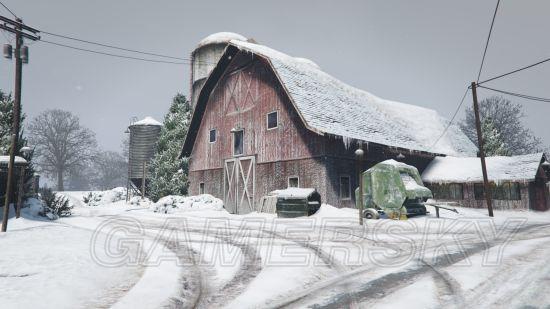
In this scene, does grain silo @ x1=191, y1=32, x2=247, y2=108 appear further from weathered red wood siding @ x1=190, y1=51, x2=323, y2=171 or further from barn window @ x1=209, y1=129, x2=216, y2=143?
barn window @ x1=209, y1=129, x2=216, y2=143

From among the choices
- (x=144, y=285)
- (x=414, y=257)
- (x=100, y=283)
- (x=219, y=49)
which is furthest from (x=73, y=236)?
(x=219, y=49)

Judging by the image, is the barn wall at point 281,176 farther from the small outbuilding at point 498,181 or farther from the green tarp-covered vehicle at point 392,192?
the small outbuilding at point 498,181

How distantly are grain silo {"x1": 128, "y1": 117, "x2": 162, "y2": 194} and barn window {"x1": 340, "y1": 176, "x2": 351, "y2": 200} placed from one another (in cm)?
2081

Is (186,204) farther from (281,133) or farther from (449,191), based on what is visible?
(449,191)

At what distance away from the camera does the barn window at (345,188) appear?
1702cm

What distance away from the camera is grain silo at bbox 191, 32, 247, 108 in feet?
104

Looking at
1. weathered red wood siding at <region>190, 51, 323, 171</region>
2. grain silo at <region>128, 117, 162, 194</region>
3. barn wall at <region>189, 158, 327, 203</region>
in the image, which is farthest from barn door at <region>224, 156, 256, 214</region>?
grain silo at <region>128, 117, 162, 194</region>

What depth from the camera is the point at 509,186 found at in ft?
65.1

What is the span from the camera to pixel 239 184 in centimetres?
2028

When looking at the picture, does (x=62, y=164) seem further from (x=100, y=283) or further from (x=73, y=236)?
(x=100, y=283)

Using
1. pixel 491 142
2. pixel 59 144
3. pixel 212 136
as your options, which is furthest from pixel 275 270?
pixel 59 144

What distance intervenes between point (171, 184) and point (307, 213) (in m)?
12.9

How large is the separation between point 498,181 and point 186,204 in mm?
18039

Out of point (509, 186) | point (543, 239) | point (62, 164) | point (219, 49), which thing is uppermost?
point (219, 49)
